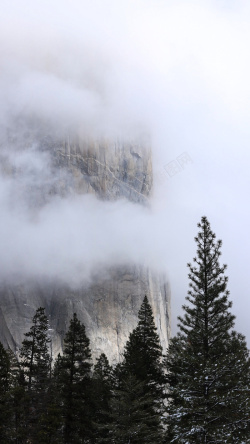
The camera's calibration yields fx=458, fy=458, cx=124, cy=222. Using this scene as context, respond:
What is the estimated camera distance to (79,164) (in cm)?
9900

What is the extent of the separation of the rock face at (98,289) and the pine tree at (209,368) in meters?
58.5

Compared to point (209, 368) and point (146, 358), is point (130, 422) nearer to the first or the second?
point (209, 368)

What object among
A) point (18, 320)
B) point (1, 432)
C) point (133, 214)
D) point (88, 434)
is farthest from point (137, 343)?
point (133, 214)

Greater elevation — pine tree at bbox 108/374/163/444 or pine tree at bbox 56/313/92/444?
pine tree at bbox 56/313/92/444

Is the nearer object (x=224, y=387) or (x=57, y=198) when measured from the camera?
(x=224, y=387)

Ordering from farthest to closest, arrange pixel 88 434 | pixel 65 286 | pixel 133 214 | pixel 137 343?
pixel 133 214 → pixel 65 286 → pixel 137 343 → pixel 88 434

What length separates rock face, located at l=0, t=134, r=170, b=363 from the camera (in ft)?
264

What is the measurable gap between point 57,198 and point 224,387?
7869 cm

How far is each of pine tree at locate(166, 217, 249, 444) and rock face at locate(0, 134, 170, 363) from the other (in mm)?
58514

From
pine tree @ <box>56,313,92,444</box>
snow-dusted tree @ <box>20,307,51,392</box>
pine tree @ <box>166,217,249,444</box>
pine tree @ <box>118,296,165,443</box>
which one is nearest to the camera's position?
pine tree @ <box>166,217,249,444</box>

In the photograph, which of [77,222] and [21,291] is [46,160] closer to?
[77,222]

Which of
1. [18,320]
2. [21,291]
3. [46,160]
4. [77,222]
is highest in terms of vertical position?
[46,160]

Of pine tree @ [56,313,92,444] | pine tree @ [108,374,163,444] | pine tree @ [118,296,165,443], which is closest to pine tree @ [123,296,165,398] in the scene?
pine tree @ [118,296,165,443]

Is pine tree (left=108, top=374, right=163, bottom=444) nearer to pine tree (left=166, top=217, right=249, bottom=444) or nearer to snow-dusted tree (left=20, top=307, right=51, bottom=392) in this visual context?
pine tree (left=166, top=217, right=249, bottom=444)
